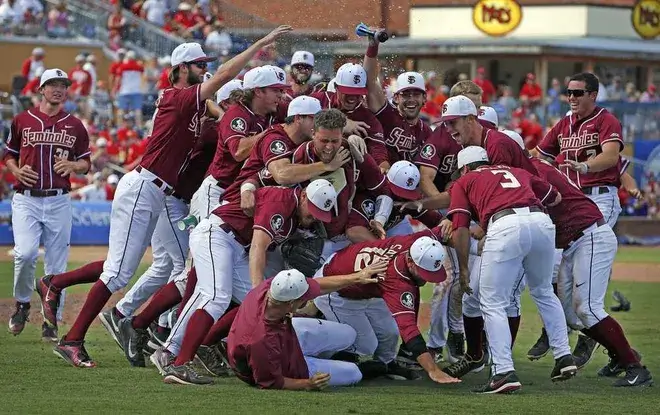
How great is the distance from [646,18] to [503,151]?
28624 mm

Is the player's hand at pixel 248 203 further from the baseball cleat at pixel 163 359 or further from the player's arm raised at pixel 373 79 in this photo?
the player's arm raised at pixel 373 79

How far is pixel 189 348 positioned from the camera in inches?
346

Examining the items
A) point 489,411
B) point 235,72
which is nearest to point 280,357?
point 489,411

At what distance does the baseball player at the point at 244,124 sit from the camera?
982cm

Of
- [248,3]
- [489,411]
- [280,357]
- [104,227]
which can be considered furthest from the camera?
[104,227]

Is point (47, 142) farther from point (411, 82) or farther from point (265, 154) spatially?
point (411, 82)

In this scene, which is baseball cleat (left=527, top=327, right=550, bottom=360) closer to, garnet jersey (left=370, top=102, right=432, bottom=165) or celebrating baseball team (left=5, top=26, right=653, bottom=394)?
celebrating baseball team (left=5, top=26, right=653, bottom=394)

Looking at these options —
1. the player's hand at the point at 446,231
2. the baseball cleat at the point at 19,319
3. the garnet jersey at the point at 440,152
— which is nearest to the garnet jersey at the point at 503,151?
the player's hand at the point at 446,231

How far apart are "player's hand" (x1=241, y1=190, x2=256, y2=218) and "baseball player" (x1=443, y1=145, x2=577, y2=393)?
4.56 ft

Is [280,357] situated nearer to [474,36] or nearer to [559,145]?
[559,145]

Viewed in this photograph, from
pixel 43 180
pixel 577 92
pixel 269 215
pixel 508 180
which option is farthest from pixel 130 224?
pixel 577 92

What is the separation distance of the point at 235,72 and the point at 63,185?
2932 millimetres

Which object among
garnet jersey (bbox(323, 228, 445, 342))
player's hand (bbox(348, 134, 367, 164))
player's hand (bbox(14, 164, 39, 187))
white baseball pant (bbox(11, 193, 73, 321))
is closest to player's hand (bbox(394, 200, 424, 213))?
player's hand (bbox(348, 134, 367, 164))

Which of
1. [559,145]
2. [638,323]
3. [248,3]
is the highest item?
[248,3]
